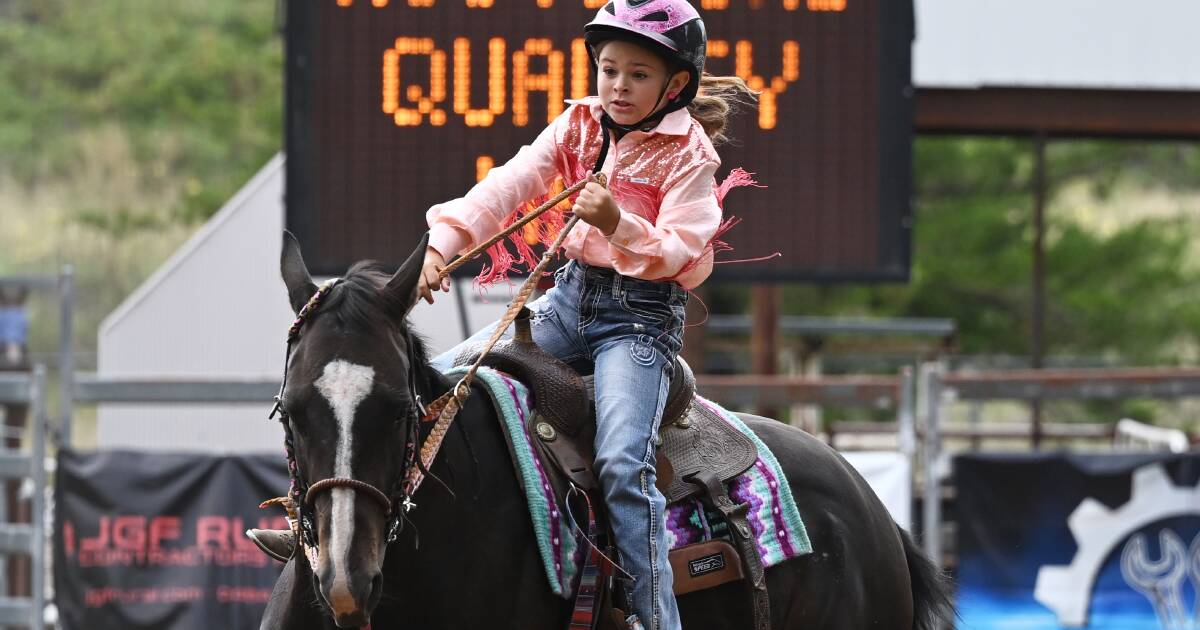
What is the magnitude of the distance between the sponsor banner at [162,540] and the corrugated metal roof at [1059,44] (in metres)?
5.23

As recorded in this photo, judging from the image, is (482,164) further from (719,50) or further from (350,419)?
(350,419)

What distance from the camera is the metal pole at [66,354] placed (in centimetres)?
731

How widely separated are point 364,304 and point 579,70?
3939mm

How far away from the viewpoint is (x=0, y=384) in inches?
290

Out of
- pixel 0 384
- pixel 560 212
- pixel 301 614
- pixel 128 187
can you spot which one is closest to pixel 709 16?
pixel 560 212

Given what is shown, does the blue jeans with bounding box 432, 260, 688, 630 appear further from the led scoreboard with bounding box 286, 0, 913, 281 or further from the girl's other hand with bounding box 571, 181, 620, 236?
the led scoreboard with bounding box 286, 0, 913, 281

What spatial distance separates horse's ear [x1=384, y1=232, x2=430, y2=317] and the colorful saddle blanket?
1.54ft

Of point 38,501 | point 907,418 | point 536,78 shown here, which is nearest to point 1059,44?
point 907,418

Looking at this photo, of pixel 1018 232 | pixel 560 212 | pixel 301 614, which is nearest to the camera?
pixel 301 614

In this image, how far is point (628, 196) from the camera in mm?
3576

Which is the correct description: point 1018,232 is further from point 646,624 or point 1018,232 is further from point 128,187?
point 646,624

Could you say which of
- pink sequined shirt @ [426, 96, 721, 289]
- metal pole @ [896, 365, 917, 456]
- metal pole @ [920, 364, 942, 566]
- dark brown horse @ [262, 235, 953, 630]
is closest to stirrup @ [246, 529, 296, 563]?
dark brown horse @ [262, 235, 953, 630]

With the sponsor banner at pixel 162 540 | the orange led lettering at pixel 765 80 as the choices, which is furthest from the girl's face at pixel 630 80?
the sponsor banner at pixel 162 540

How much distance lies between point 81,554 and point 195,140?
16.5m
